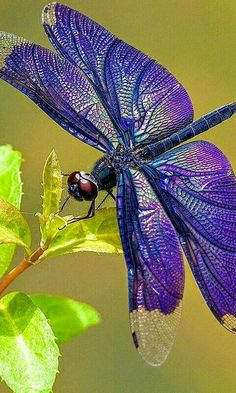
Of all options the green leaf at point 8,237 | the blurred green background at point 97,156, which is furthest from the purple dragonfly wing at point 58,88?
the blurred green background at point 97,156

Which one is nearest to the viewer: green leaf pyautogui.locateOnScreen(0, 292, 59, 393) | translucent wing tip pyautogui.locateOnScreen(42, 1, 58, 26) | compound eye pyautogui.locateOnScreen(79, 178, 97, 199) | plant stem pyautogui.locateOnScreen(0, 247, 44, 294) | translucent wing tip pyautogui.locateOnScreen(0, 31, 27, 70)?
green leaf pyautogui.locateOnScreen(0, 292, 59, 393)

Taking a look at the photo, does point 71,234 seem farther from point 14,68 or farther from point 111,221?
point 14,68

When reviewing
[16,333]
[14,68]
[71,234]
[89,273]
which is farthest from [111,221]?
[89,273]

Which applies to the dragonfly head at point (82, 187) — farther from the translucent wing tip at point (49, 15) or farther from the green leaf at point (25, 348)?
the translucent wing tip at point (49, 15)

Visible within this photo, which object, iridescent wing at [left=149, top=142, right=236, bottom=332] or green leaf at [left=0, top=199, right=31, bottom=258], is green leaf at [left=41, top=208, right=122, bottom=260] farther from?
iridescent wing at [left=149, top=142, right=236, bottom=332]

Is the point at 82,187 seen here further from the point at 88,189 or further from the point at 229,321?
the point at 229,321

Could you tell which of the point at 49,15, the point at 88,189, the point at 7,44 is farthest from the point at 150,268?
the point at 49,15

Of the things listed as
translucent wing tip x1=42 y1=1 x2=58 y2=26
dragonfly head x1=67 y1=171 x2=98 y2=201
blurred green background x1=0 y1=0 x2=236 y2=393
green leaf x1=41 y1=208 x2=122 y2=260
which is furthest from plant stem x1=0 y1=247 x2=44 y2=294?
blurred green background x1=0 y1=0 x2=236 y2=393

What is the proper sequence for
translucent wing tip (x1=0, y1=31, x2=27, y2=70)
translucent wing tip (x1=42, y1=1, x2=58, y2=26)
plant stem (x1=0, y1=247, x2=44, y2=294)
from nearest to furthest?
plant stem (x1=0, y1=247, x2=44, y2=294)
translucent wing tip (x1=0, y1=31, x2=27, y2=70)
translucent wing tip (x1=42, y1=1, x2=58, y2=26)
